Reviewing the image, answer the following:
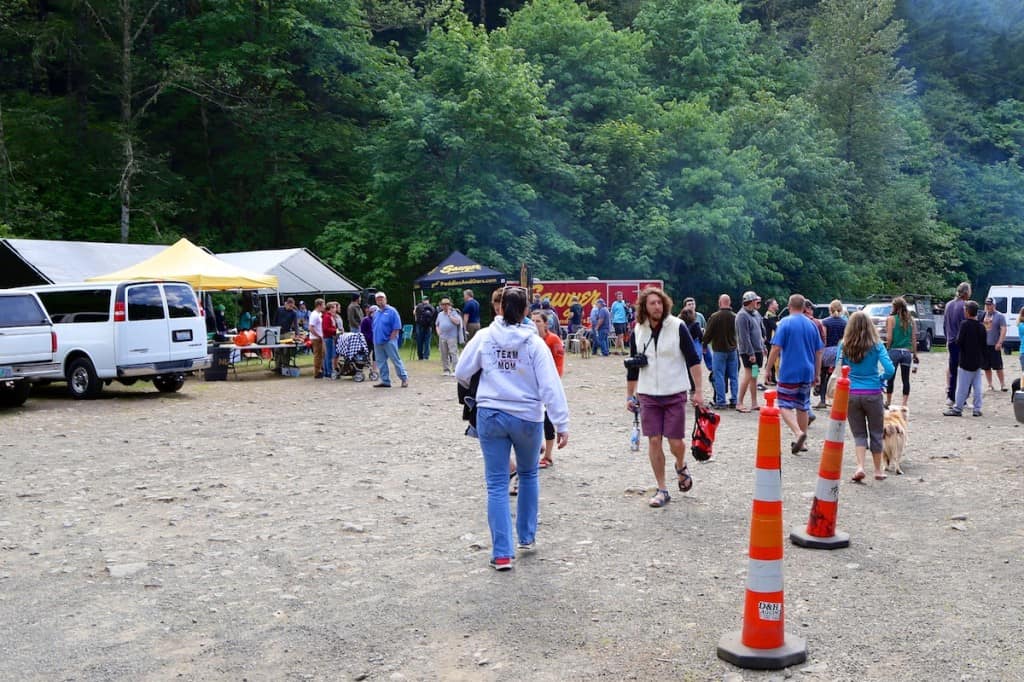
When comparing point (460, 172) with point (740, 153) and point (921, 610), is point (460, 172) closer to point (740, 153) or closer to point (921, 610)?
point (740, 153)

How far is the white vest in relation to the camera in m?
7.70

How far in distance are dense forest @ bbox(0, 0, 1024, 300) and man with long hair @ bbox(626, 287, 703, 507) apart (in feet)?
88.7

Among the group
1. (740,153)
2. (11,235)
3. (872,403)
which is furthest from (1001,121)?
(872,403)

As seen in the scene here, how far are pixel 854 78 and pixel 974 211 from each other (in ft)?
35.0

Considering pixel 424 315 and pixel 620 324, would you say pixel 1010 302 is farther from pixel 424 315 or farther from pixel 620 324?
pixel 424 315

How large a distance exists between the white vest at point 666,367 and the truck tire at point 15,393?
11977 millimetres

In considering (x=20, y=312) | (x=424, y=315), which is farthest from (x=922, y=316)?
(x=20, y=312)

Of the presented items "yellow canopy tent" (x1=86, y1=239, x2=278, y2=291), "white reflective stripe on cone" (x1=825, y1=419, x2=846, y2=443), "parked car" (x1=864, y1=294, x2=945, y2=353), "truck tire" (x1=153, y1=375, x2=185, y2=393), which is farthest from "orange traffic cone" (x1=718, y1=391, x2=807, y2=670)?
"parked car" (x1=864, y1=294, x2=945, y2=353)

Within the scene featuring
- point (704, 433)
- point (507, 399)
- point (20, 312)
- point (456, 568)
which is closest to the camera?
point (507, 399)

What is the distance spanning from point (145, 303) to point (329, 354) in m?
5.01

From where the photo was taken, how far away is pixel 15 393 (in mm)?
16094

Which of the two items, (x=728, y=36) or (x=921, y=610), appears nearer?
(x=921, y=610)

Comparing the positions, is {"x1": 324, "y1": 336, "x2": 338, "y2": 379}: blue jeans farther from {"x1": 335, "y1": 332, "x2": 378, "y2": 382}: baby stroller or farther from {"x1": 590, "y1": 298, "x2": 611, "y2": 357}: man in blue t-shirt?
{"x1": 590, "y1": 298, "x2": 611, "y2": 357}: man in blue t-shirt

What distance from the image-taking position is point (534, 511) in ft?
21.6
